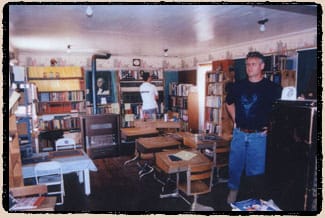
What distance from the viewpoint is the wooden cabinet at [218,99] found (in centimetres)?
611

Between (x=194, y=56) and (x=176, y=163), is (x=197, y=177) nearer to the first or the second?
(x=176, y=163)

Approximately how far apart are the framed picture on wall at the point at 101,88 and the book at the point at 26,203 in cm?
476

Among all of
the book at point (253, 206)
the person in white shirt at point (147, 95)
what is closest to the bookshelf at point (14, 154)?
the book at point (253, 206)

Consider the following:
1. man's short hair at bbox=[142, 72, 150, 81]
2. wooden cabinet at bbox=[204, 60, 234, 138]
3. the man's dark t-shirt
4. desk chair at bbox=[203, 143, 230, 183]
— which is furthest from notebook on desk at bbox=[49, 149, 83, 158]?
man's short hair at bbox=[142, 72, 150, 81]

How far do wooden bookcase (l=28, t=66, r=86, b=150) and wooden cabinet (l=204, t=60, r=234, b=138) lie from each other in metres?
3.19

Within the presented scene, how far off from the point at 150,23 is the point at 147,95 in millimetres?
3999

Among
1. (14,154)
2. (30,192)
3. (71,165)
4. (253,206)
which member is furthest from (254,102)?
(14,154)

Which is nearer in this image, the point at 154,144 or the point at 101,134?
the point at 154,144

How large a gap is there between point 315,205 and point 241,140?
1.09 meters

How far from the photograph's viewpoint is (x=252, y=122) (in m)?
3.31

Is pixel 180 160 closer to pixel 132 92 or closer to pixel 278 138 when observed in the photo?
pixel 278 138

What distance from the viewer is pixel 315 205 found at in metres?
2.46

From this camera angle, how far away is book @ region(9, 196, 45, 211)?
7.98 ft

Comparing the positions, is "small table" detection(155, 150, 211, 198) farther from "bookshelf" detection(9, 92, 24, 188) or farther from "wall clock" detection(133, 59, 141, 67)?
"wall clock" detection(133, 59, 141, 67)
